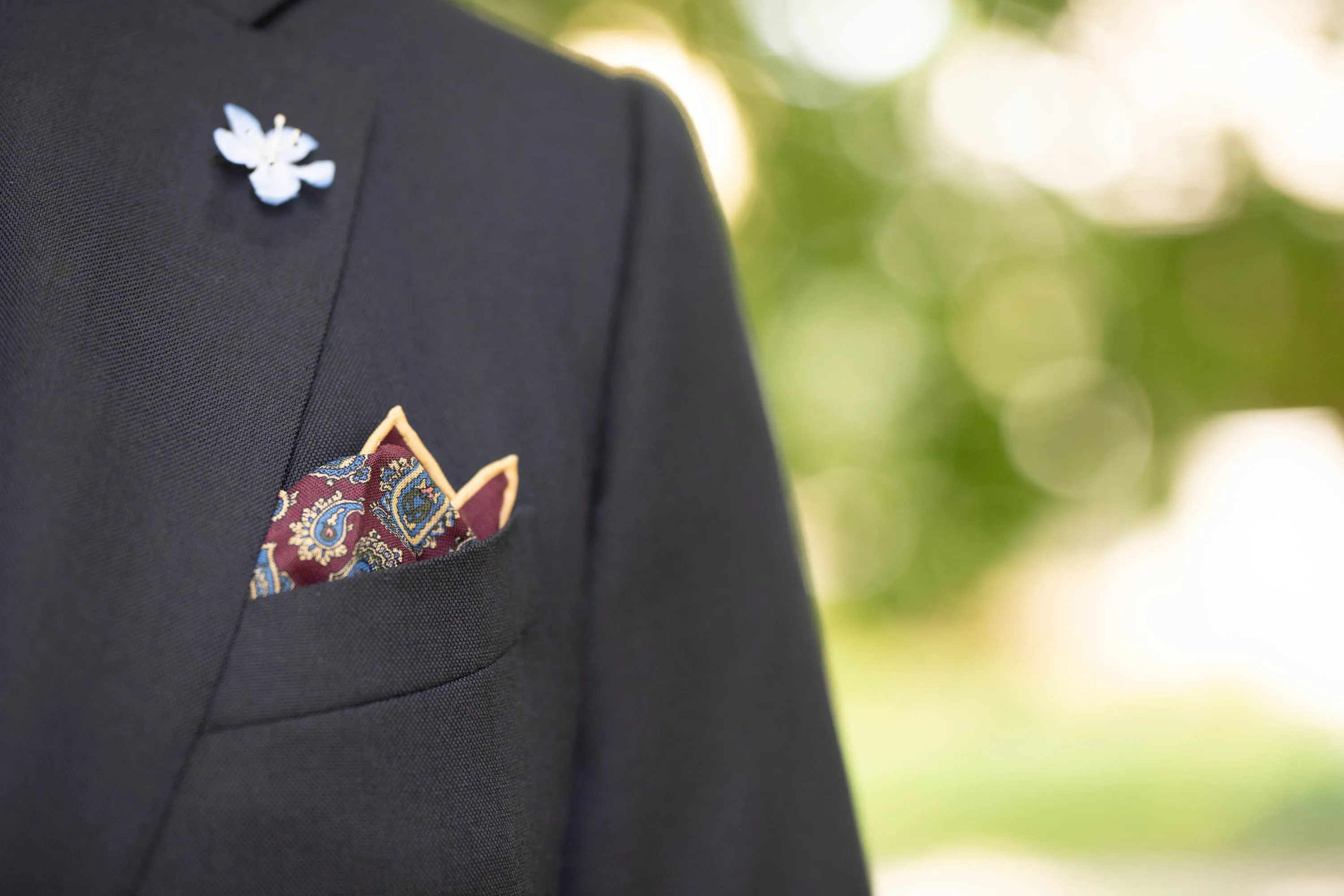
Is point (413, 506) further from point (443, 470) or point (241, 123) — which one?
point (241, 123)

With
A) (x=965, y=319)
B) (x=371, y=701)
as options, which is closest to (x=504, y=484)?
(x=371, y=701)

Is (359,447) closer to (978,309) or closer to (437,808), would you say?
(437,808)

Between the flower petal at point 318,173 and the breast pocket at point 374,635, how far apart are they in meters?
0.21

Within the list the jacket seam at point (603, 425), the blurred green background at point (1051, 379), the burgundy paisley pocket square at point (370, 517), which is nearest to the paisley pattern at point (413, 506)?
the burgundy paisley pocket square at point (370, 517)

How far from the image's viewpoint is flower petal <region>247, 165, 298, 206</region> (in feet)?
1.69

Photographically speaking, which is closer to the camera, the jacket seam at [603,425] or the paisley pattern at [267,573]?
the paisley pattern at [267,573]

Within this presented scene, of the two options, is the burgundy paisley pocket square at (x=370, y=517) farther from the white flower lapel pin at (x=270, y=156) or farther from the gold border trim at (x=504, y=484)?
the white flower lapel pin at (x=270, y=156)

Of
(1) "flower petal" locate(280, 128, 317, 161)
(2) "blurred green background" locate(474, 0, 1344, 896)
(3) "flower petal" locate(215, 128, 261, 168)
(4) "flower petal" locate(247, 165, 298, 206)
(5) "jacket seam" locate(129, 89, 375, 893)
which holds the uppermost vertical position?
A: (2) "blurred green background" locate(474, 0, 1344, 896)

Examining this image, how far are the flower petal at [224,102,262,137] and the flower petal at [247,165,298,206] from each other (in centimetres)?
2

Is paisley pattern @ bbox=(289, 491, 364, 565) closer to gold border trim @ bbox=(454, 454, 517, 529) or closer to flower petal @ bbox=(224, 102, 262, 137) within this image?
gold border trim @ bbox=(454, 454, 517, 529)

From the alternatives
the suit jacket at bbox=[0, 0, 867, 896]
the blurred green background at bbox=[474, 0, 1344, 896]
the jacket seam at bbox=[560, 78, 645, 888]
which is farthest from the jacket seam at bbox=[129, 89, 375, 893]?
the blurred green background at bbox=[474, 0, 1344, 896]

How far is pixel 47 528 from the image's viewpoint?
436mm

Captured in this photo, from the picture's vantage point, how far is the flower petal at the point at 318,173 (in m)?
0.53

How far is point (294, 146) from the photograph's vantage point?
532 millimetres
